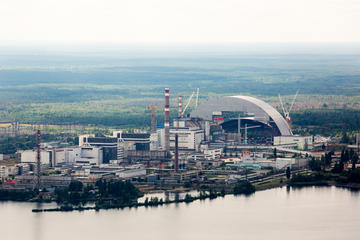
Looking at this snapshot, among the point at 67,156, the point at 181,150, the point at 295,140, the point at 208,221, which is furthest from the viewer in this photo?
the point at 295,140

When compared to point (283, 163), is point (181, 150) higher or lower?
higher

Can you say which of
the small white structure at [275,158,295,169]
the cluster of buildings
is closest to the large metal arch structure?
the cluster of buildings

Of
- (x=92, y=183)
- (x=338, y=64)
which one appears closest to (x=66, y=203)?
(x=92, y=183)

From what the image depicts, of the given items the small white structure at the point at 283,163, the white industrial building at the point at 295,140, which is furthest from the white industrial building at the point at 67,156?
the white industrial building at the point at 295,140

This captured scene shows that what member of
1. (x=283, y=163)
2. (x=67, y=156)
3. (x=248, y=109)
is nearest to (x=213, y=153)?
(x=283, y=163)

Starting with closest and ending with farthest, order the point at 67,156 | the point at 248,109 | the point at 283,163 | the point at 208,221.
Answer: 1. the point at 208,221
2. the point at 283,163
3. the point at 67,156
4. the point at 248,109

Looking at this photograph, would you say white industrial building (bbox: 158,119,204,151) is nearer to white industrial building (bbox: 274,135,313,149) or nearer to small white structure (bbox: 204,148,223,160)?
small white structure (bbox: 204,148,223,160)

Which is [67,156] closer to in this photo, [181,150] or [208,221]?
[181,150]
